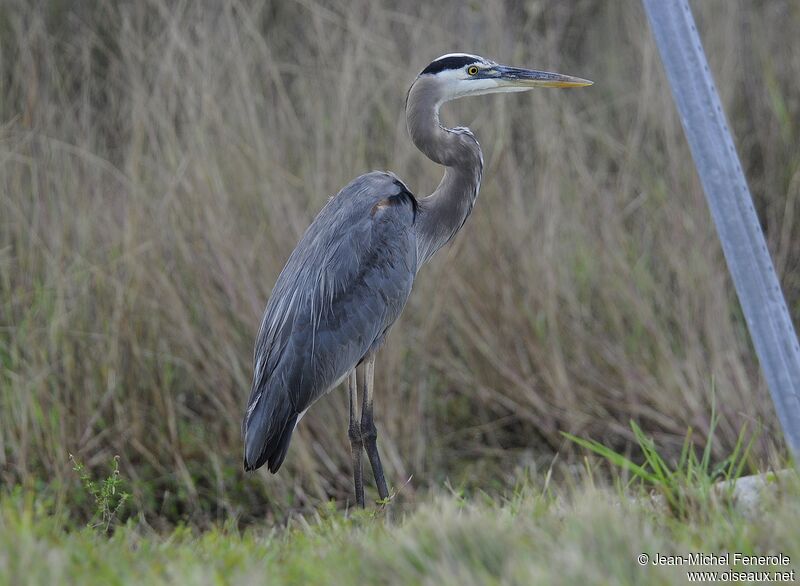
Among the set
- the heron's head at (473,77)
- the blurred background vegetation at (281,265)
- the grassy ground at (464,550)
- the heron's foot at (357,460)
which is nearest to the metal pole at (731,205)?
the grassy ground at (464,550)

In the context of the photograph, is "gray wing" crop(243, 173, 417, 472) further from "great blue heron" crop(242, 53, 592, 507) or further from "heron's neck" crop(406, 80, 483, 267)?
"heron's neck" crop(406, 80, 483, 267)

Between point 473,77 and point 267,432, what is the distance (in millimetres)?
1539

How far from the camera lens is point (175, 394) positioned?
16.9 feet

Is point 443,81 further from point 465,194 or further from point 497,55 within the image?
point 497,55

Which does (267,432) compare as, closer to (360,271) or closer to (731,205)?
(360,271)

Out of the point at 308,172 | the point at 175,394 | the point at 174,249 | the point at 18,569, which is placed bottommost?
the point at 175,394

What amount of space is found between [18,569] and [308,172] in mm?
3094

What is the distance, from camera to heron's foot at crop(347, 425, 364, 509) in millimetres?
3842

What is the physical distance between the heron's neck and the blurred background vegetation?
877 millimetres

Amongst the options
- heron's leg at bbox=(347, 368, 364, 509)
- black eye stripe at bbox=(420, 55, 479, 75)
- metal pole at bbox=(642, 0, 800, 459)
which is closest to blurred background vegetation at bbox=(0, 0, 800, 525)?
heron's leg at bbox=(347, 368, 364, 509)

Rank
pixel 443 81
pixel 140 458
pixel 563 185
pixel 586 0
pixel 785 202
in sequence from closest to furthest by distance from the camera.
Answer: pixel 443 81
pixel 140 458
pixel 563 185
pixel 785 202
pixel 586 0

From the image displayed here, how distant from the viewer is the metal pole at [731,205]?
2846 mm

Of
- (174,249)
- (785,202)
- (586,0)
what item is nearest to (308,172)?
(174,249)

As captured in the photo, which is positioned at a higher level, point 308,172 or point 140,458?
point 308,172
